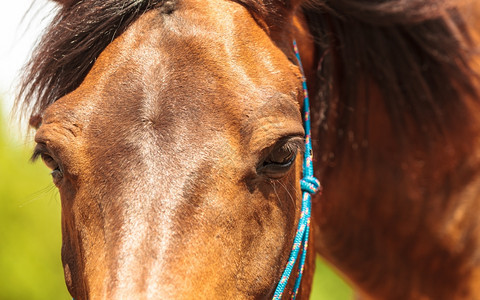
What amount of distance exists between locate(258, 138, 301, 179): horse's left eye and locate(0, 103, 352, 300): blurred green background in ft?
33.2

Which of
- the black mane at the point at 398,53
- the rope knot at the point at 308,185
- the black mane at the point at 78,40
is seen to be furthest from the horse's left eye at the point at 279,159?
the black mane at the point at 398,53

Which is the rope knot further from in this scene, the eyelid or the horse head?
the eyelid

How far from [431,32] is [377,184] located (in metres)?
0.77

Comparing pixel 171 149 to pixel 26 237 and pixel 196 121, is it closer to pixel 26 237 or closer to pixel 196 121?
pixel 196 121

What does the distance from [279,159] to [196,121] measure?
274 millimetres

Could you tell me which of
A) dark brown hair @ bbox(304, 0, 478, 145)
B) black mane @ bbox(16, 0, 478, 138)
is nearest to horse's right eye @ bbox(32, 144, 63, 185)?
black mane @ bbox(16, 0, 478, 138)

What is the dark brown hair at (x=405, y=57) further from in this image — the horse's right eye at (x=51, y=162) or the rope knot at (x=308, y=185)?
the horse's right eye at (x=51, y=162)

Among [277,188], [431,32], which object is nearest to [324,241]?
[431,32]

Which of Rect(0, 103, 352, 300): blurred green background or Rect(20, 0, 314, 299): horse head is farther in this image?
Rect(0, 103, 352, 300): blurred green background

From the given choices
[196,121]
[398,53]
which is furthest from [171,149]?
[398,53]

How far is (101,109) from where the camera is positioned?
1.65m

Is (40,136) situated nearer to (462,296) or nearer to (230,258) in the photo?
(230,258)

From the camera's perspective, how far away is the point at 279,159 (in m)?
1.71

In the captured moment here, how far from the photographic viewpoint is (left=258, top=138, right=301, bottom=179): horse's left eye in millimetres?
1689
